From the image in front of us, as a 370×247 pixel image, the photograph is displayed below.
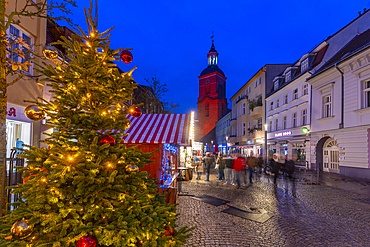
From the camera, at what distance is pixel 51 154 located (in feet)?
7.48

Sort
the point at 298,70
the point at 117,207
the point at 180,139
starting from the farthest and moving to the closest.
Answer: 1. the point at 298,70
2. the point at 180,139
3. the point at 117,207

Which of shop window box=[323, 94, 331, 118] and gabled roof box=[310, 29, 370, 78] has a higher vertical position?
gabled roof box=[310, 29, 370, 78]

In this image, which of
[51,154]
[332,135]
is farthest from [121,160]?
[332,135]

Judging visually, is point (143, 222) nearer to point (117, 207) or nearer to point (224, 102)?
point (117, 207)

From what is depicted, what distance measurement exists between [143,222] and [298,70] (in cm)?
2672

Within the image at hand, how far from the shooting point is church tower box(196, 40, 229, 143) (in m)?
59.7

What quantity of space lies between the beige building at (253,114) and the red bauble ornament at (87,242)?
95.5 feet

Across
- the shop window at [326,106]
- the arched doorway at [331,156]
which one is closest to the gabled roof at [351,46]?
the shop window at [326,106]

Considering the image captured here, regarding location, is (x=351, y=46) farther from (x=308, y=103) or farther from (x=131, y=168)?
(x=131, y=168)

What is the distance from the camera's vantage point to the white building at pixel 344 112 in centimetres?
1414

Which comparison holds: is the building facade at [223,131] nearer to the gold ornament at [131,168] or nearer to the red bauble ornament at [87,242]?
the gold ornament at [131,168]

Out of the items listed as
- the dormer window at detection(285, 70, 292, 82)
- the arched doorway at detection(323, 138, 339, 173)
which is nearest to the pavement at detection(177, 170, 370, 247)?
the arched doorway at detection(323, 138, 339, 173)

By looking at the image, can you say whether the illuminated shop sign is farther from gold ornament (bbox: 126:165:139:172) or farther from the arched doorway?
gold ornament (bbox: 126:165:139:172)

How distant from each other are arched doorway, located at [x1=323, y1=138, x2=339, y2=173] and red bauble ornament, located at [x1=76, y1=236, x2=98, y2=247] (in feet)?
65.3
